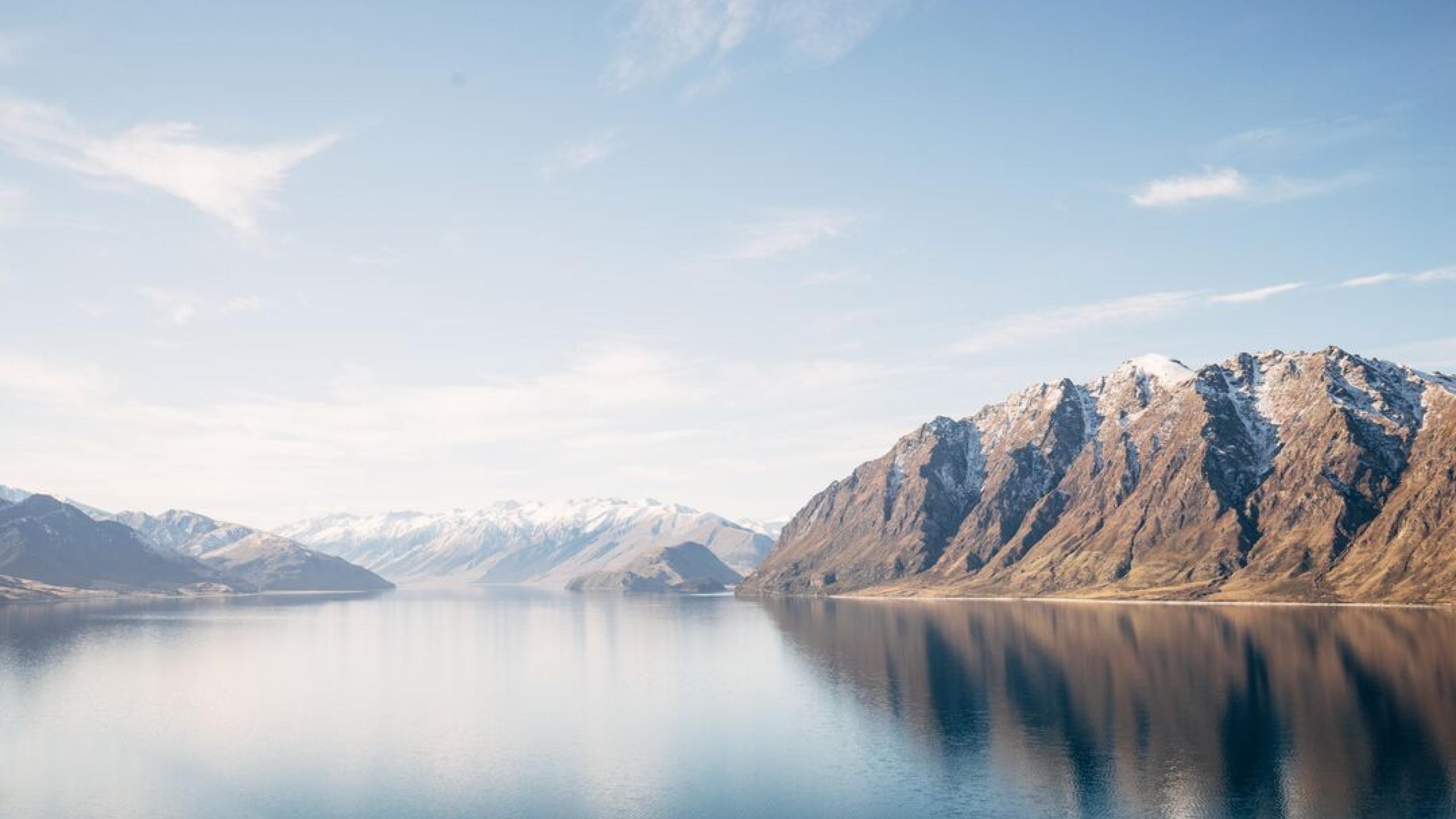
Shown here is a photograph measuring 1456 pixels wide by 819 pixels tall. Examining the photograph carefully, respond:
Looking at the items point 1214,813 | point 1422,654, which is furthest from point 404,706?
point 1422,654

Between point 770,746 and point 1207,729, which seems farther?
point 1207,729

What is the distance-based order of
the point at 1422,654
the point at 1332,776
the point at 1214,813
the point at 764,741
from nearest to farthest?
1. the point at 1214,813
2. the point at 1332,776
3. the point at 764,741
4. the point at 1422,654

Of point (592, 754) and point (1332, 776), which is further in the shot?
point (592, 754)

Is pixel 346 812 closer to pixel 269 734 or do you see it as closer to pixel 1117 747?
pixel 269 734

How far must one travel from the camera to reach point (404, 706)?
163m

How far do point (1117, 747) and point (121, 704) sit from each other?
157m

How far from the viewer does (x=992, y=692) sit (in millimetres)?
164875

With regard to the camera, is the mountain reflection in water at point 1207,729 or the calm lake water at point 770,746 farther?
the calm lake water at point 770,746

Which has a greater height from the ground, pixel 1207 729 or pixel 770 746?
pixel 770 746

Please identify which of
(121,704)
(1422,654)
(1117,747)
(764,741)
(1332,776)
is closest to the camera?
(1332,776)

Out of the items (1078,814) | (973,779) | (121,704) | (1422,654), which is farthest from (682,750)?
(1422,654)

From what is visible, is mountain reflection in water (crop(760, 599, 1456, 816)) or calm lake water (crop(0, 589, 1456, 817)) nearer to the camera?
mountain reflection in water (crop(760, 599, 1456, 816))

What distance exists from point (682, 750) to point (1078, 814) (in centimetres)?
5125

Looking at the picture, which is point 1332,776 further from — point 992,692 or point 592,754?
point 592,754
